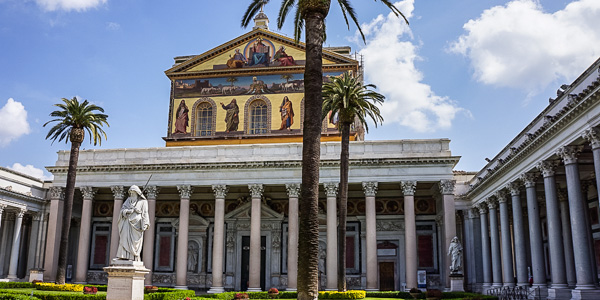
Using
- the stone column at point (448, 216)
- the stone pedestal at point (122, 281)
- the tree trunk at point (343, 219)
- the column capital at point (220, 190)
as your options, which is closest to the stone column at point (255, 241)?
the column capital at point (220, 190)

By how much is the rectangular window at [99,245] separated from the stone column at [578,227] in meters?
36.8

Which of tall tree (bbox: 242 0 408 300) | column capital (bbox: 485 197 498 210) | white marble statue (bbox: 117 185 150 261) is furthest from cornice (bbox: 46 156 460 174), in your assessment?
white marble statue (bbox: 117 185 150 261)

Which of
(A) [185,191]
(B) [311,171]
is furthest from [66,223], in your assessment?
(B) [311,171]

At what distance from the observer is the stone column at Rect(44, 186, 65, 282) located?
126ft

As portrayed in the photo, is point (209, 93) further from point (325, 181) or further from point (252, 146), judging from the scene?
point (325, 181)

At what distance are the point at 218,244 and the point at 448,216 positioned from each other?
16.1m

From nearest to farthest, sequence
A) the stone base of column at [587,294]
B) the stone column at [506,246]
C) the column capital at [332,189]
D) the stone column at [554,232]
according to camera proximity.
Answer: the stone base of column at [587,294]
the stone column at [554,232]
the stone column at [506,246]
the column capital at [332,189]

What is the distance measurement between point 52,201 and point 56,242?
324 cm

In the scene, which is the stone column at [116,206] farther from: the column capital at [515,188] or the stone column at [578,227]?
the stone column at [578,227]

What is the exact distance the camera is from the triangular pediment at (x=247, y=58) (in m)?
45.5

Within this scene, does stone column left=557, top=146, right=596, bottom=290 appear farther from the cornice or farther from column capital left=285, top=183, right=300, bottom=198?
column capital left=285, top=183, right=300, bottom=198

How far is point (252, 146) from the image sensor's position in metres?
39.5

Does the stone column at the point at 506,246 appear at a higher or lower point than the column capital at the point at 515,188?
lower

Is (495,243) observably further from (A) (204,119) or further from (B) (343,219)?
(A) (204,119)
